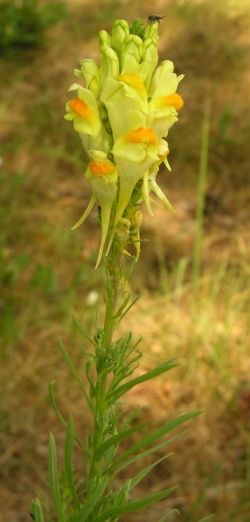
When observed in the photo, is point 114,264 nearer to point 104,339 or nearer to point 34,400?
point 104,339

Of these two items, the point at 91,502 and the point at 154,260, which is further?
the point at 154,260

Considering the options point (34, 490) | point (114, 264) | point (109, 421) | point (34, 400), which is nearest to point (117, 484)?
point (34, 490)

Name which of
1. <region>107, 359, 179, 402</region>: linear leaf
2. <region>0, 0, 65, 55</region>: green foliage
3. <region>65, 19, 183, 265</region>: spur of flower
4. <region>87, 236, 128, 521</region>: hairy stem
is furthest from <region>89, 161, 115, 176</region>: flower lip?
<region>0, 0, 65, 55</region>: green foliage

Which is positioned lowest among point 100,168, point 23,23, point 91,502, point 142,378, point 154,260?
point 91,502

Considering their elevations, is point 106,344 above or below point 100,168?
below

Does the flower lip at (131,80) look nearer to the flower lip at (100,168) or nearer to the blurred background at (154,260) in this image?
the flower lip at (100,168)

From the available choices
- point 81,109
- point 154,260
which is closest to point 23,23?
point 154,260

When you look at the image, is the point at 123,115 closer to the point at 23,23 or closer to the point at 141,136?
the point at 141,136

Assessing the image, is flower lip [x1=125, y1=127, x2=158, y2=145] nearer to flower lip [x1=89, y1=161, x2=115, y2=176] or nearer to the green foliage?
flower lip [x1=89, y1=161, x2=115, y2=176]
